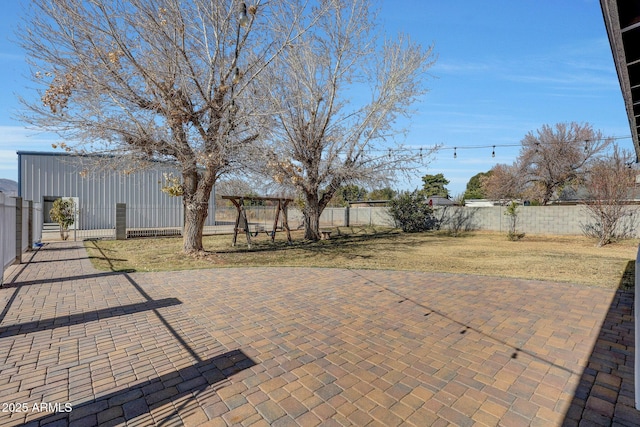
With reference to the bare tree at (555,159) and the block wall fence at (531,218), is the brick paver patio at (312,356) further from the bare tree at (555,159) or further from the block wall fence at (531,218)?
the bare tree at (555,159)

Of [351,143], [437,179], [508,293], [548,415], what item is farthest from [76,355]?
[437,179]

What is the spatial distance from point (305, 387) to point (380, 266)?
19.2 ft

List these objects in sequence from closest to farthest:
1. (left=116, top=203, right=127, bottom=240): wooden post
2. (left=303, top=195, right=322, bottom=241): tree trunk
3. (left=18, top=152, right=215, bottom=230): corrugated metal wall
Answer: (left=116, top=203, right=127, bottom=240): wooden post → (left=303, top=195, right=322, bottom=241): tree trunk → (left=18, top=152, right=215, bottom=230): corrugated metal wall

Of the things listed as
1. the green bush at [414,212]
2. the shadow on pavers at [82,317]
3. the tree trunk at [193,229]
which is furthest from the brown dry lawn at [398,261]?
the green bush at [414,212]

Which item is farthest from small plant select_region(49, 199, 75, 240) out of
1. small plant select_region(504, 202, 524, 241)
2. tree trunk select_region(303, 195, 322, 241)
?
small plant select_region(504, 202, 524, 241)

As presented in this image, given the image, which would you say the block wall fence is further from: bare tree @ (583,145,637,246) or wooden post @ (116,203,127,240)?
wooden post @ (116,203,127,240)

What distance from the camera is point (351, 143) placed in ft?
45.2

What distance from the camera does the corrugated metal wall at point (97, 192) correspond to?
19.6 meters

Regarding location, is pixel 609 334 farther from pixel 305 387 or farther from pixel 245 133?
pixel 245 133

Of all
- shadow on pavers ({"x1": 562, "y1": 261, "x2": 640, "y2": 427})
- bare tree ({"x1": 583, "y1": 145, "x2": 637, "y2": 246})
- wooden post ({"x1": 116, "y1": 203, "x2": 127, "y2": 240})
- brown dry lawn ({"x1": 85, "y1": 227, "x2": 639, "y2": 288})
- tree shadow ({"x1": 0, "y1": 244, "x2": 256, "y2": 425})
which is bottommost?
brown dry lawn ({"x1": 85, "y1": 227, "x2": 639, "y2": 288})

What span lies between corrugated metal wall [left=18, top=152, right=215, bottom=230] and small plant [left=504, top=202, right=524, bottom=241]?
19001 millimetres

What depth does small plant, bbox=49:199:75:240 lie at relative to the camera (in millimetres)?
13203

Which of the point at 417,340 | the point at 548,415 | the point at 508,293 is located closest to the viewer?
the point at 548,415

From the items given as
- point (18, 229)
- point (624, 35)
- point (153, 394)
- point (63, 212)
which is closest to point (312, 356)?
point (153, 394)
